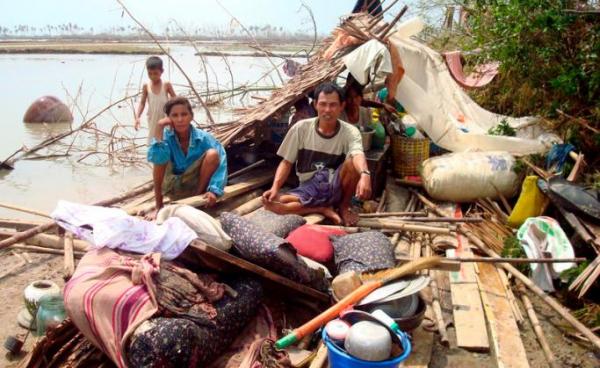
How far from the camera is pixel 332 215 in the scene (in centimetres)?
393

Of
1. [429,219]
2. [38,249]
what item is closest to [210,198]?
[38,249]

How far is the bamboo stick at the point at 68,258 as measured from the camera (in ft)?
10.4

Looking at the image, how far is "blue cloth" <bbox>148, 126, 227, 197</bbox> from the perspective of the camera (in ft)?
12.9

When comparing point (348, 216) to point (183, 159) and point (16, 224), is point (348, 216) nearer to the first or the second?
point (183, 159)

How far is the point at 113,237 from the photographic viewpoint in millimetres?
2688

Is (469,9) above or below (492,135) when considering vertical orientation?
above

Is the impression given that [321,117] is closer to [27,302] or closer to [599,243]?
[599,243]

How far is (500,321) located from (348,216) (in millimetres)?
1415

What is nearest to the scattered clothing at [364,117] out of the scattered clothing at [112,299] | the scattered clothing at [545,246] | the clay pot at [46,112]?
the scattered clothing at [545,246]

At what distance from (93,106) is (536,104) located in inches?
453

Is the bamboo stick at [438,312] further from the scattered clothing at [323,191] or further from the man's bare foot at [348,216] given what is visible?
the scattered clothing at [323,191]

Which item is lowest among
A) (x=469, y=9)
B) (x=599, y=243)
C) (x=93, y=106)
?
(x=93, y=106)

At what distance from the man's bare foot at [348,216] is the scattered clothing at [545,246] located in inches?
49.7

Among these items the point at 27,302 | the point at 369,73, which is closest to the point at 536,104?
the point at 369,73
